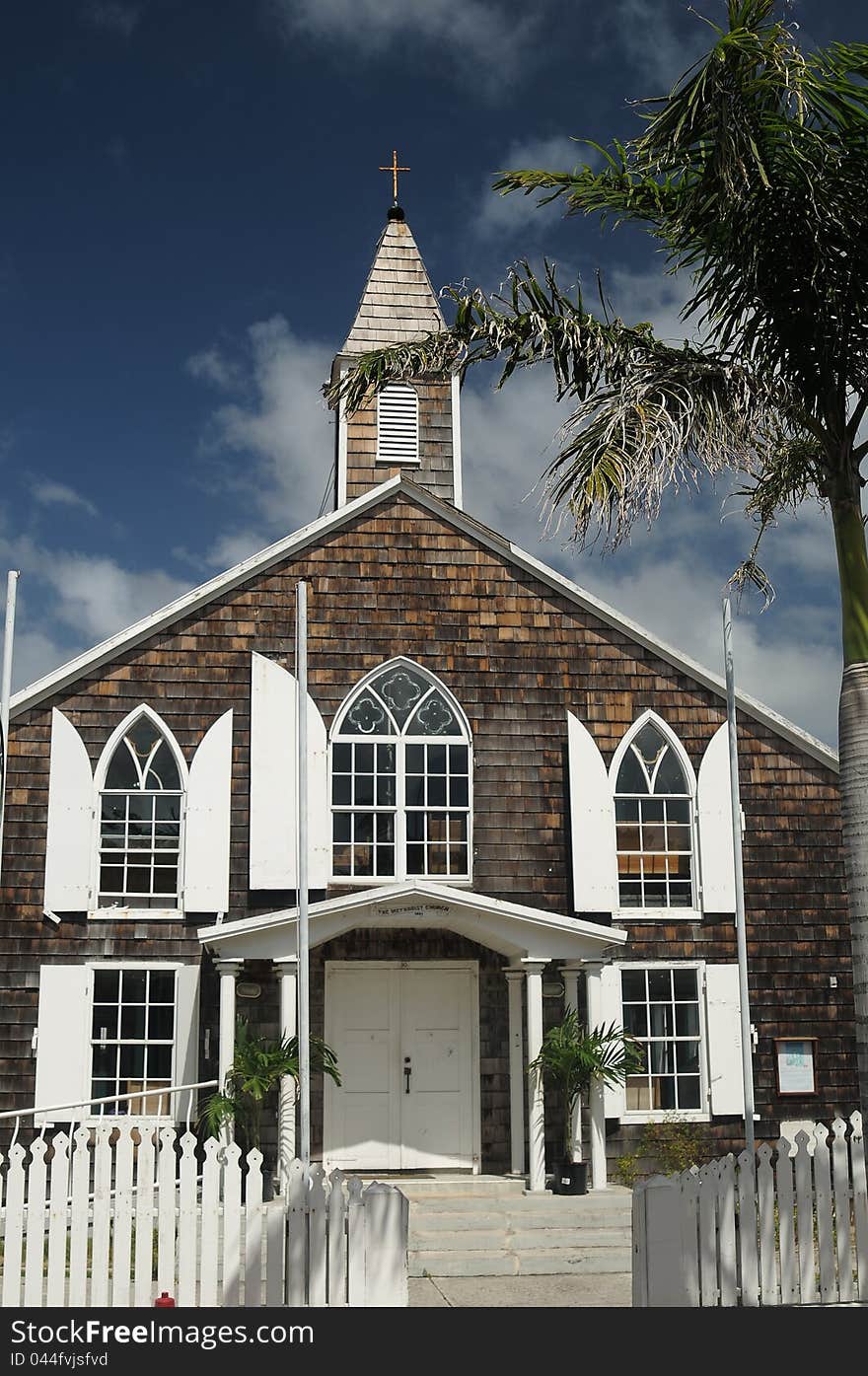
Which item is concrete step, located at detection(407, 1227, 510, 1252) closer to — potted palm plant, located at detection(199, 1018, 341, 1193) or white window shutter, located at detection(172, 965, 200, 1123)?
potted palm plant, located at detection(199, 1018, 341, 1193)

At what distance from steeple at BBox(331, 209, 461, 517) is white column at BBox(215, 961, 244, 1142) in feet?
29.9

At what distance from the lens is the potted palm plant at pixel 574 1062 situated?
49.9ft

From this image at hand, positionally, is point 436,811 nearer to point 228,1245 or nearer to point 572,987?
point 572,987

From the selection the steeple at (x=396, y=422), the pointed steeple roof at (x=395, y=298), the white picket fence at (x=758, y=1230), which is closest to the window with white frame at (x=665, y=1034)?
the white picket fence at (x=758, y=1230)

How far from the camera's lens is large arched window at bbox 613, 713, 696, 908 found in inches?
664

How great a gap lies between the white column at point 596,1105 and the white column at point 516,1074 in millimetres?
742

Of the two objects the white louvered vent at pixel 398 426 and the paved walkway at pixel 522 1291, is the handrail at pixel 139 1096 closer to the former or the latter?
the paved walkway at pixel 522 1291

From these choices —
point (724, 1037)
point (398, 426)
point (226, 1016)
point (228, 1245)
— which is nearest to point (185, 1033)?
point (226, 1016)

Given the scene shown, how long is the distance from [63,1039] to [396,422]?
1120cm

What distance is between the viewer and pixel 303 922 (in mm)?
13648

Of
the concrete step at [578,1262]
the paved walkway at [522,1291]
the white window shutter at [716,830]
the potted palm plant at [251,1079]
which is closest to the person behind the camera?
the paved walkway at [522,1291]

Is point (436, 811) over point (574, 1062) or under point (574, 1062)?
over

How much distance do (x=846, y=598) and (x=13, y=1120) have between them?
10.4m

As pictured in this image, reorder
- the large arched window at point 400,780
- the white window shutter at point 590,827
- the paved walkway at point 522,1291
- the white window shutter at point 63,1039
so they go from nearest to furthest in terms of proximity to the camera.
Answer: the paved walkway at point 522,1291
the white window shutter at point 63,1039
the white window shutter at point 590,827
the large arched window at point 400,780
